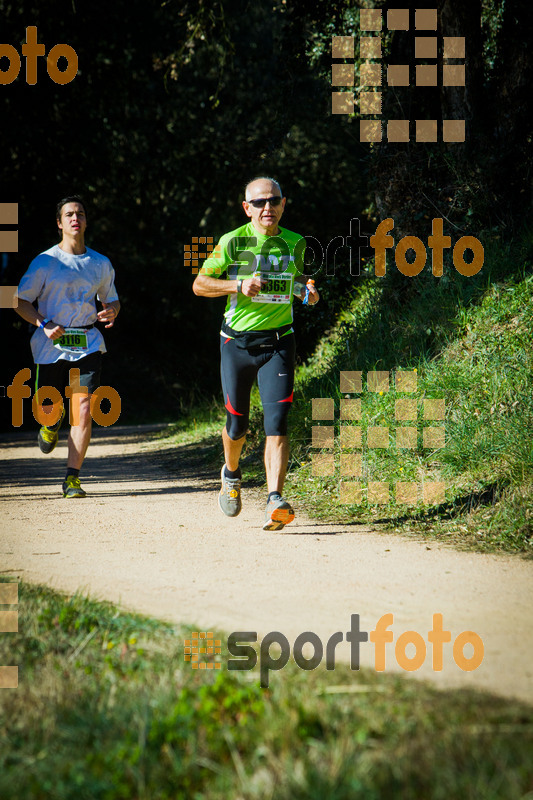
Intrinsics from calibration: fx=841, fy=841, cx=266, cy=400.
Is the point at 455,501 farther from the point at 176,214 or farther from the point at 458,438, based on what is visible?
the point at 176,214

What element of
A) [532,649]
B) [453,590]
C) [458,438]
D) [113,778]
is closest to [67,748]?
[113,778]

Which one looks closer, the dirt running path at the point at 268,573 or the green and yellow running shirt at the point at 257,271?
the dirt running path at the point at 268,573

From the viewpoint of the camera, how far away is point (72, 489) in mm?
7273

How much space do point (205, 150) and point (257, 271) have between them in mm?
15977

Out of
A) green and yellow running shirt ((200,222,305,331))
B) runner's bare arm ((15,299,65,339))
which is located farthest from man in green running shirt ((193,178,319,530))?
runner's bare arm ((15,299,65,339))

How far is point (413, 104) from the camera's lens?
9828mm

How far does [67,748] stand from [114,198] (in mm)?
19794

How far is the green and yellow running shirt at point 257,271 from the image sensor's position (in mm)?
5801

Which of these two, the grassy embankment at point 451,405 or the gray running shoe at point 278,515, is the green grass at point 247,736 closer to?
the gray running shoe at point 278,515

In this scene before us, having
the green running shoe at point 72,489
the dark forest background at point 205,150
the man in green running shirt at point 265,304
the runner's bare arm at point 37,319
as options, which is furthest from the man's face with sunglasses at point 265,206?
the dark forest background at point 205,150

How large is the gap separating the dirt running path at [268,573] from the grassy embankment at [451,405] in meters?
0.45

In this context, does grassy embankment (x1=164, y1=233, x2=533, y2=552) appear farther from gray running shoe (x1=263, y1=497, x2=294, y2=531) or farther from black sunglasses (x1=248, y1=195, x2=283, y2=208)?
black sunglasses (x1=248, y1=195, x2=283, y2=208)

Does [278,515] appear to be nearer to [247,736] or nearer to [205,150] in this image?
[247,736]

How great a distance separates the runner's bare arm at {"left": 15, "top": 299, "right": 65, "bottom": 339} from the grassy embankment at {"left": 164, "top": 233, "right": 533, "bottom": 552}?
92.1 inches
